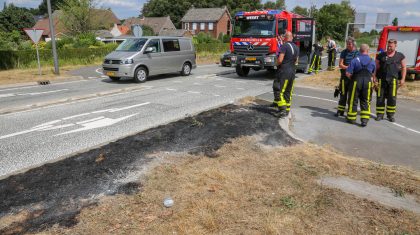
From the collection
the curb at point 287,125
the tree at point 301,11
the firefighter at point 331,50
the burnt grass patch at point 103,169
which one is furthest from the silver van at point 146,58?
the tree at point 301,11

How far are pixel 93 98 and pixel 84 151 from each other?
5.65 metres

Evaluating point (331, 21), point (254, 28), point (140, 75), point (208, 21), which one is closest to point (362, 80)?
point (254, 28)

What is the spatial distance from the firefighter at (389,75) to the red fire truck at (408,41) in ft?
28.3

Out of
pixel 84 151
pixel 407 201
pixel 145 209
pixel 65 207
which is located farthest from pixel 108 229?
pixel 407 201

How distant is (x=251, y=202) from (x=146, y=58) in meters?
11.4

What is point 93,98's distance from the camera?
Result: 1066 cm

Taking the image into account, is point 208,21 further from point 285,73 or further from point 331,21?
point 285,73

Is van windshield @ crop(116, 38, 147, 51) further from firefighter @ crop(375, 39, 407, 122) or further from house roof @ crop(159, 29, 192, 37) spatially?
house roof @ crop(159, 29, 192, 37)

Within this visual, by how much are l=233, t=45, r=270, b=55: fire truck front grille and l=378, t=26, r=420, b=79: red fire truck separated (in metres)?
5.83

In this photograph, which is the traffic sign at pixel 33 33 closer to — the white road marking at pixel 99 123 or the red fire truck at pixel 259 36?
the red fire truck at pixel 259 36

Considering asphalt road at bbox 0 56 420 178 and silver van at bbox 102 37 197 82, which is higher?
silver van at bbox 102 37 197 82

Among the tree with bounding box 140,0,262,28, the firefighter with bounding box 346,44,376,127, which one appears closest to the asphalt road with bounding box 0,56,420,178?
the firefighter with bounding box 346,44,376,127

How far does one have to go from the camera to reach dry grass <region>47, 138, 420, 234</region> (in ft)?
10.9

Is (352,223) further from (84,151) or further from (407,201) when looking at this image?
(84,151)
